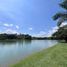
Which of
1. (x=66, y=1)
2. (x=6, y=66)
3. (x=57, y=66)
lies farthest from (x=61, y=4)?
(x=57, y=66)

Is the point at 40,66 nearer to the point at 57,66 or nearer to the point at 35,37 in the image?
the point at 57,66

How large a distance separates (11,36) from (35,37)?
43.8 m

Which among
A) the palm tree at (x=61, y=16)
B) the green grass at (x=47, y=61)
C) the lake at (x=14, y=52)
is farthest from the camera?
the palm tree at (x=61, y=16)

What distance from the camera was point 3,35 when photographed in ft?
392

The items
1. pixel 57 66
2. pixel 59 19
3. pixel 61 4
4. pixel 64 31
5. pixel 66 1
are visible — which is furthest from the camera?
pixel 64 31

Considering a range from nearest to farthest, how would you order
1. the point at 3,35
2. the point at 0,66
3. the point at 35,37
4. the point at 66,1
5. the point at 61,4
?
1. the point at 0,66
2. the point at 66,1
3. the point at 61,4
4. the point at 3,35
5. the point at 35,37

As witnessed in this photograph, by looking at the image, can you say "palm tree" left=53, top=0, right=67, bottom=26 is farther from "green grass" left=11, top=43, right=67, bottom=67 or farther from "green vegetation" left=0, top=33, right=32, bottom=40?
"green vegetation" left=0, top=33, right=32, bottom=40

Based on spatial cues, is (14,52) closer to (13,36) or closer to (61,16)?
(61,16)

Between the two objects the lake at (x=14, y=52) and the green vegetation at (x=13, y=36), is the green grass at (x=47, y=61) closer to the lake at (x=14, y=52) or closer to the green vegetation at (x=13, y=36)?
the lake at (x=14, y=52)

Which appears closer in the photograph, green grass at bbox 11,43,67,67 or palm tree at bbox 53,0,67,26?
green grass at bbox 11,43,67,67

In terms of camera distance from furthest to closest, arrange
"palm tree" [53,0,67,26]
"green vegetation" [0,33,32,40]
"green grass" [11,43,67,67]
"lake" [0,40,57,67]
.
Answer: "green vegetation" [0,33,32,40] → "palm tree" [53,0,67,26] → "lake" [0,40,57,67] → "green grass" [11,43,67,67]

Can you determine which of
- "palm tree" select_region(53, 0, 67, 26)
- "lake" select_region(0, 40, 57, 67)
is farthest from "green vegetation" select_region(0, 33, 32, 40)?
"palm tree" select_region(53, 0, 67, 26)

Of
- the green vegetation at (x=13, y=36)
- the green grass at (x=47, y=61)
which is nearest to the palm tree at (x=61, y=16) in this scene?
the green grass at (x=47, y=61)

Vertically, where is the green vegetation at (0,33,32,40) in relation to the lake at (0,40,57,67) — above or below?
above
